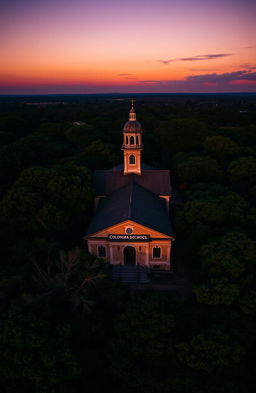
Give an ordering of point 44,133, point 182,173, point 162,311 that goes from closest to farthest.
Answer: point 162,311
point 182,173
point 44,133

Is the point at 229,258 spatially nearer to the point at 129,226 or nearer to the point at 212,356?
the point at 212,356

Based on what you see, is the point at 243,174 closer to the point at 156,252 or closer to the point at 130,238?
the point at 156,252

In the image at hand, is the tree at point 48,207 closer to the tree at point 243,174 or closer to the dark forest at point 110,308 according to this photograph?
the dark forest at point 110,308

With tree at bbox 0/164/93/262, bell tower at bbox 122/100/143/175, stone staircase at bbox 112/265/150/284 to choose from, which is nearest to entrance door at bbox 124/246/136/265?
stone staircase at bbox 112/265/150/284

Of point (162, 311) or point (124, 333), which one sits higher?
point (162, 311)

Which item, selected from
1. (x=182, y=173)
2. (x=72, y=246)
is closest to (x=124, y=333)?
(x=72, y=246)

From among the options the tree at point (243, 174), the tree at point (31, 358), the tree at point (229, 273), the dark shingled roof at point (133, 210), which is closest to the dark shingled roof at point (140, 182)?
the dark shingled roof at point (133, 210)

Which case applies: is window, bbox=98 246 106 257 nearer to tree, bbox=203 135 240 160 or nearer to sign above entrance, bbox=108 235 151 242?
sign above entrance, bbox=108 235 151 242
